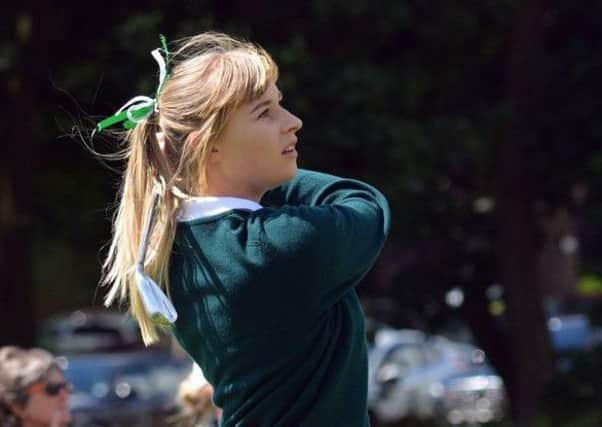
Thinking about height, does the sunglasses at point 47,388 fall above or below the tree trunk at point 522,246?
above

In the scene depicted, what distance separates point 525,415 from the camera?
36.7ft

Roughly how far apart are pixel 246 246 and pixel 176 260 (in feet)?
0.58

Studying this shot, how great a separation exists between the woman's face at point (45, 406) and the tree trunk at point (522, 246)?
7055mm

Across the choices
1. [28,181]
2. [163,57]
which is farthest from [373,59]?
[163,57]

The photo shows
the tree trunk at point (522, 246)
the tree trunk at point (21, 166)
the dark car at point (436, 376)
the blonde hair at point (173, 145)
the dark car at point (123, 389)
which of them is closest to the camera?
the blonde hair at point (173, 145)

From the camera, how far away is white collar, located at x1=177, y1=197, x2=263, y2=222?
2.23 m

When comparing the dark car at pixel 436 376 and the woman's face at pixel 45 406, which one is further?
the dark car at pixel 436 376

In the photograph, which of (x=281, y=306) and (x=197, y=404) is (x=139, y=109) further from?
(x=197, y=404)

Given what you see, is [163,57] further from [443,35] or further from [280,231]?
[443,35]

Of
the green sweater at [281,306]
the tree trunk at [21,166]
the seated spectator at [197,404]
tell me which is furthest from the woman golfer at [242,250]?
the tree trunk at [21,166]

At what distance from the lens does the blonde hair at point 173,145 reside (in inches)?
87.4

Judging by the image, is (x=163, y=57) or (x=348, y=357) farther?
(x=163, y=57)

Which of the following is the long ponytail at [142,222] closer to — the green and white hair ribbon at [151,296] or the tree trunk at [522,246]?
the green and white hair ribbon at [151,296]

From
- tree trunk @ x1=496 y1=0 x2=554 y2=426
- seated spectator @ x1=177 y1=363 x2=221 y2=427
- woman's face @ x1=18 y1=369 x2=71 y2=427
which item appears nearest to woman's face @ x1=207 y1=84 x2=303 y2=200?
seated spectator @ x1=177 y1=363 x2=221 y2=427
